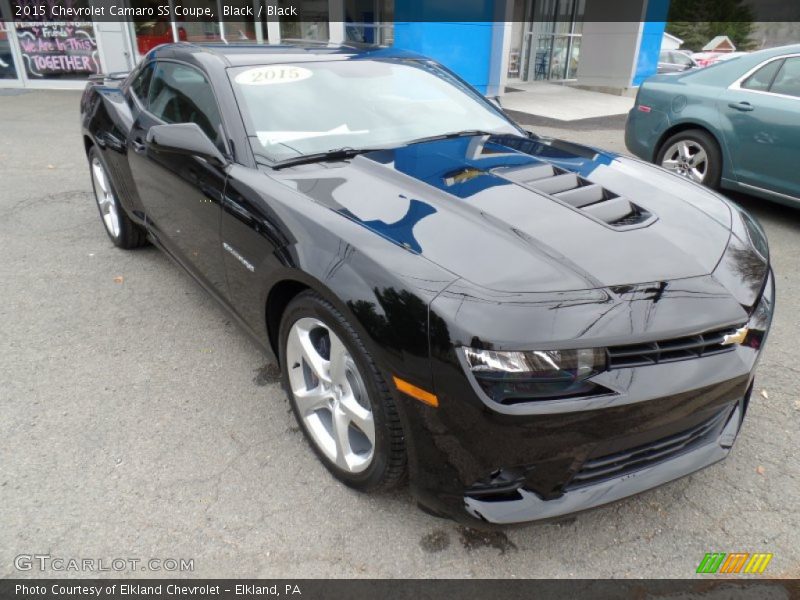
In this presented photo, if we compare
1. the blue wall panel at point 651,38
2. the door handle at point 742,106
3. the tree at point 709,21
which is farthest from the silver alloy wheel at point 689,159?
the tree at point 709,21

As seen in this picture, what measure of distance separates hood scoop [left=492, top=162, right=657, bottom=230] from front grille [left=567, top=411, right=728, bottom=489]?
0.74m

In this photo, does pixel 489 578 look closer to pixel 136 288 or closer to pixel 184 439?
pixel 184 439

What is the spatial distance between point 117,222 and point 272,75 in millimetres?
2124

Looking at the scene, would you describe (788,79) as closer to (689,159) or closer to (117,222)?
(689,159)

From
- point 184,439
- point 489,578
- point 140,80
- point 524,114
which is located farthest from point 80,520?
point 524,114

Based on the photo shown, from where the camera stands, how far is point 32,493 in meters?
2.33

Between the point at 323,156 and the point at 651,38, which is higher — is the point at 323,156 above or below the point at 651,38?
above

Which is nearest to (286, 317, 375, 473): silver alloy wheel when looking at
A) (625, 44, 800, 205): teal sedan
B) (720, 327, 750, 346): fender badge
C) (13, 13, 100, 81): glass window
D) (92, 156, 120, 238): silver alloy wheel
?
(720, 327, 750, 346): fender badge

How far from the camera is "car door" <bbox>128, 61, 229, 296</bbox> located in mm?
2830

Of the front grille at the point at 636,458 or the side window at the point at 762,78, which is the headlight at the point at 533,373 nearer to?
the front grille at the point at 636,458

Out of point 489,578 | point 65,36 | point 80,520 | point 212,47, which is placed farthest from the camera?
point 65,36

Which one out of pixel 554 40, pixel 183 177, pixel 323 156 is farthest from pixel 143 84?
pixel 554 40

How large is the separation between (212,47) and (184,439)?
215 centimetres

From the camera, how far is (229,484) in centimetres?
239
